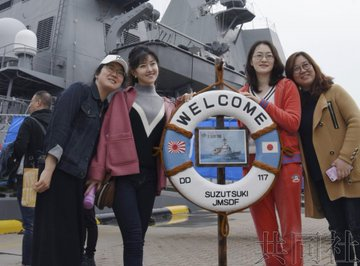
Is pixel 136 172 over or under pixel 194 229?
over

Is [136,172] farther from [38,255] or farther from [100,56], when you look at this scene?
[100,56]

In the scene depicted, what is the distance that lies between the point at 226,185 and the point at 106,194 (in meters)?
0.81

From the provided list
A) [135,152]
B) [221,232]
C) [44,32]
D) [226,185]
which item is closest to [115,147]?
[135,152]

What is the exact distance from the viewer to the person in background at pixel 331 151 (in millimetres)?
2510

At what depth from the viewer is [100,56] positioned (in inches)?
713

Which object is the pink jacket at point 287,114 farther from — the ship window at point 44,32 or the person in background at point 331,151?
the ship window at point 44,32

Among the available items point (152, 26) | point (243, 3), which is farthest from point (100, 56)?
point (243, 3)

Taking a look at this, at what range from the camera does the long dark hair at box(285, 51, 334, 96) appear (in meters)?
2.71

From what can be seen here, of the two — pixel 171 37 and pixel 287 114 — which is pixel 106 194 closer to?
pixel 287 114

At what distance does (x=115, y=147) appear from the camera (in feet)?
7.76

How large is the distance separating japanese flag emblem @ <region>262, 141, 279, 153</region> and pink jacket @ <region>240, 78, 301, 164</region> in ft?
0.16

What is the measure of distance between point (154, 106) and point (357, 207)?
1520 millimetres

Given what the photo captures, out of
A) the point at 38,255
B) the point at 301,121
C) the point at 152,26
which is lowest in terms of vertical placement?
the point at 38,255

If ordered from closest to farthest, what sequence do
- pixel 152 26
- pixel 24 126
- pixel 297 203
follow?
1. pixel 297 203
2. pixel 24 126
3. pixel 152 26
